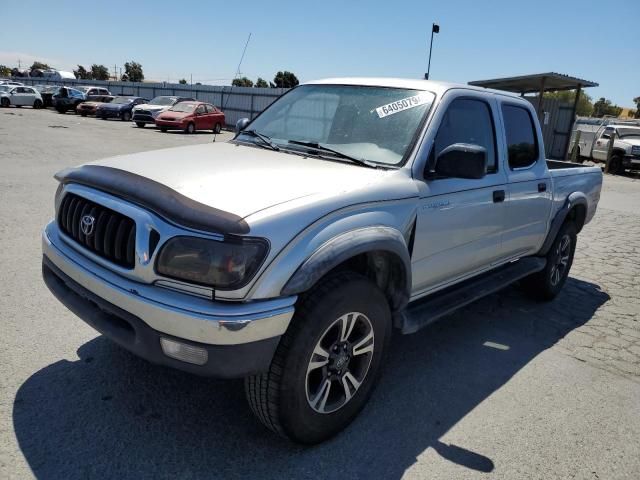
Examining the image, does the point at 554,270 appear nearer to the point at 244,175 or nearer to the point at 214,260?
the point at 244,175

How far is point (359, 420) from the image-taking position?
115 inches

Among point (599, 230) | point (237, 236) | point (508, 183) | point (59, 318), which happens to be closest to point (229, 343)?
point (237, 236)

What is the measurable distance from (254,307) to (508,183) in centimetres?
259

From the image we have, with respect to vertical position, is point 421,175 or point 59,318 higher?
point 421,175

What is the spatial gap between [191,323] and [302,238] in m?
0.62

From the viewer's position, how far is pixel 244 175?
270 centimetres

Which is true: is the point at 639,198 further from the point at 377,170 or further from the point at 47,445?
the point at 47,445

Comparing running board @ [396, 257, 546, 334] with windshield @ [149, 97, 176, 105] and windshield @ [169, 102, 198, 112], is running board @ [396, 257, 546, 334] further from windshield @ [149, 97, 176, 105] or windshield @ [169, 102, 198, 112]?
windshield @ [149, 97, 176, 105]

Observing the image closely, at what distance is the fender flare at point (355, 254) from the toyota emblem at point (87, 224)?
3.56ft

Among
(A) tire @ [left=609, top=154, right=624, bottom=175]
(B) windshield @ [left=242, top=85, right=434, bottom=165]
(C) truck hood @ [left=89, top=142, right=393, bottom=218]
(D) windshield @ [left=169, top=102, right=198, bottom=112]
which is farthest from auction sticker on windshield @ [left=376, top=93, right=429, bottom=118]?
(D) windshield @ [left=169, top=102, right=198, bottom=112]

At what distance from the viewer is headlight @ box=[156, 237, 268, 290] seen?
215 centimetres

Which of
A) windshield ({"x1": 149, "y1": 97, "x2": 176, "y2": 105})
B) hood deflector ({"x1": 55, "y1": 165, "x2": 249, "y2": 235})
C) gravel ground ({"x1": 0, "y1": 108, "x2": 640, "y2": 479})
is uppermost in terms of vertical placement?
windshield ({"x1": 149, "y1": 97, "x2": 176, "y2": 105})

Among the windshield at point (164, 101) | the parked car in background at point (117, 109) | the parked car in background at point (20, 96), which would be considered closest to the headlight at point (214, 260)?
the windshield at point (164, 101)

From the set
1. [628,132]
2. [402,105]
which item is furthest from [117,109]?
[402,105]
